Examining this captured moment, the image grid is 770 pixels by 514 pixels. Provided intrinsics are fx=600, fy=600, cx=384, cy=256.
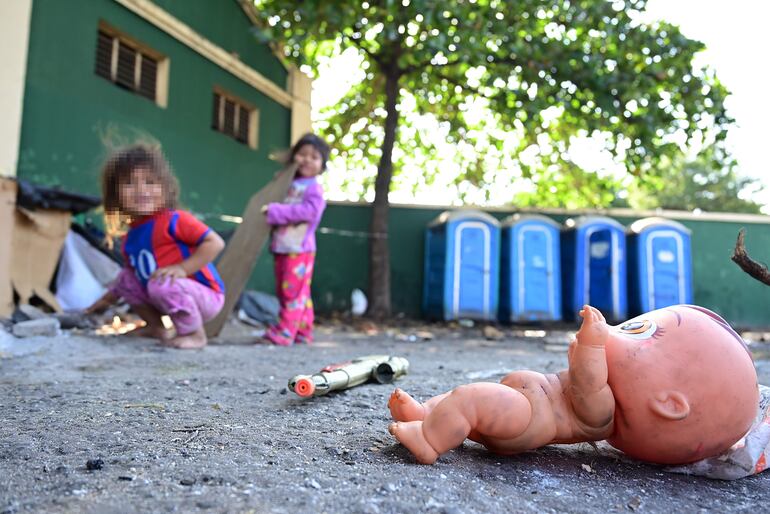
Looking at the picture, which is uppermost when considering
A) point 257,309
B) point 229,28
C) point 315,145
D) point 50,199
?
point 229,28

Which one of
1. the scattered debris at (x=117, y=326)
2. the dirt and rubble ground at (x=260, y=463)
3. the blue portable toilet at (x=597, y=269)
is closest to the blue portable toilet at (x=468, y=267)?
the blue portable toilet at (x=597, y=269)

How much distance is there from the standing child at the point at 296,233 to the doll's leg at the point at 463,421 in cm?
294

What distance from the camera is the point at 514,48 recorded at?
6504 millimetres

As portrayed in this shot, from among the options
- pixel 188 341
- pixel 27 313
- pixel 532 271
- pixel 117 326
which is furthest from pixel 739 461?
pixel 532 271

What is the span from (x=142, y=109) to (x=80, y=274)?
2.22 m

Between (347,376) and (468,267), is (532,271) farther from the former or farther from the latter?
(347,376)

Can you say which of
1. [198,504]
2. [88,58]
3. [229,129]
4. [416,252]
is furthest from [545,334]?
[198,504]

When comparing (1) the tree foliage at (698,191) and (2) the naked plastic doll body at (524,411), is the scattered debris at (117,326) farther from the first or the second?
(1) the tree foliage at (698,191)

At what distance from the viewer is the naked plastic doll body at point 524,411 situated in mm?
1409

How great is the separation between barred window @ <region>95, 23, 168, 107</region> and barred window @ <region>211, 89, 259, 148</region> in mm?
906

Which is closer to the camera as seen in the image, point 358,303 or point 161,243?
point 161,243

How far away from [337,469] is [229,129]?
23.1ft

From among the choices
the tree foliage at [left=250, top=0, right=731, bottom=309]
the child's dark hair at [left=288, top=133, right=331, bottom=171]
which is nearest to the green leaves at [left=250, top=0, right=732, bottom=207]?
the tree foliage at [left=250, top=0, right=731, bottom=309]

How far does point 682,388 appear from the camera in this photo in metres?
1.42
